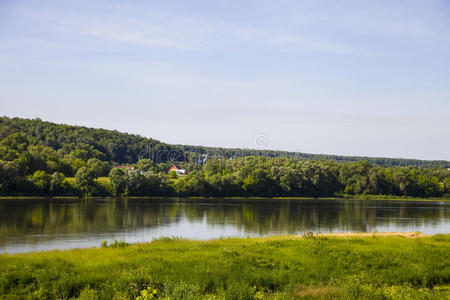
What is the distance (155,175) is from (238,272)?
89.2 m

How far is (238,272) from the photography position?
16766mm

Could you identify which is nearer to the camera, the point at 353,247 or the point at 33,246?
the point at 353,247

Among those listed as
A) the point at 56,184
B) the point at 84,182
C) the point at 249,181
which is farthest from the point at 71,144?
the point at 249,181

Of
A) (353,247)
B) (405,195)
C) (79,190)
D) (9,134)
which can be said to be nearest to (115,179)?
(79,190)

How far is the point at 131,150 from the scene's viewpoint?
178 metres

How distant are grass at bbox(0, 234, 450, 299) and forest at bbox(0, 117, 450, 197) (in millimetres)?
75994

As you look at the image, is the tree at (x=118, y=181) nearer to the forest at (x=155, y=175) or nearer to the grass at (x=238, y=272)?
the forest at (x=155, y=175)

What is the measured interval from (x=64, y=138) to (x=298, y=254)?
132829 millimetres

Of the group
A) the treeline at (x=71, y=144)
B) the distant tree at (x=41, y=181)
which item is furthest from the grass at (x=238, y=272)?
the treeline at (x=71, y=144)

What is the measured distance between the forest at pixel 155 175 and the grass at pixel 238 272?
249 ft

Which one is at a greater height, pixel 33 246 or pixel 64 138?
pixel 64 138

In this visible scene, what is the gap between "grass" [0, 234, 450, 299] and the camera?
528 inches

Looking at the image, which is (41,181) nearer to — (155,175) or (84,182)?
(84,182)

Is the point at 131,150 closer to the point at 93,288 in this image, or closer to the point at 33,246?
the point at 33,246
